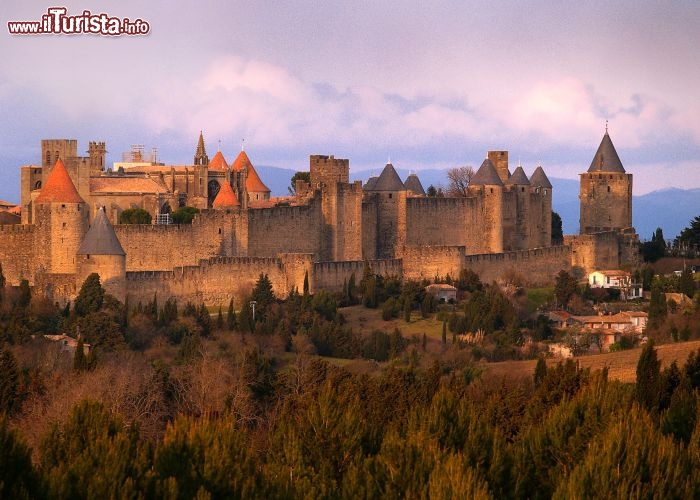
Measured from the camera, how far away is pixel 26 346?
42531 mm

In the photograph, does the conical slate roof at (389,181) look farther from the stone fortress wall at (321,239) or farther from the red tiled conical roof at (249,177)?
the red tiled conical roof at (249,177)

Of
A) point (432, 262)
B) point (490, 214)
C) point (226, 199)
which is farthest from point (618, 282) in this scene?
point (226, 199)

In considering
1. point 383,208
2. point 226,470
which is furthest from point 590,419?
point 383,208

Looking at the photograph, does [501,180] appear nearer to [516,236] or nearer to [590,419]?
[516,236]

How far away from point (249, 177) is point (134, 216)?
27.9ft

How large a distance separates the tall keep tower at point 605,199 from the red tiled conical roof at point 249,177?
31.9 ft

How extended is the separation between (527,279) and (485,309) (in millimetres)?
5807

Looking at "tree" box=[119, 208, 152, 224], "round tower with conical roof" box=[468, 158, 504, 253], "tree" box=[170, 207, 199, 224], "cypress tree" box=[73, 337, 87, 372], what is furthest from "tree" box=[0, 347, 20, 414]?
"round tower with conical roof" box=[468, 158, 504, 253]

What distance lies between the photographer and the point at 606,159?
60.0 meters

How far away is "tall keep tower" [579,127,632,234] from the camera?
195 ft

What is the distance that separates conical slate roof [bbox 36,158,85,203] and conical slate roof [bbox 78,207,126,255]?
1.03 meters

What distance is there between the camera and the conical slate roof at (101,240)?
45.8 m

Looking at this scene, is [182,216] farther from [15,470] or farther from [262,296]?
[15,470]

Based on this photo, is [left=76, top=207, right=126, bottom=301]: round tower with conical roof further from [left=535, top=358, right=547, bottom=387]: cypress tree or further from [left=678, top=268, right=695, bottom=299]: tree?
[left=678, top=268, right=695, bottom=299]: tree
